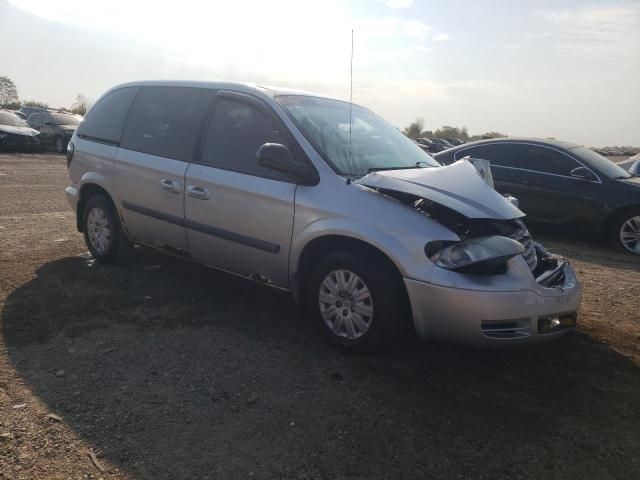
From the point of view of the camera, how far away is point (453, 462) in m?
2.60

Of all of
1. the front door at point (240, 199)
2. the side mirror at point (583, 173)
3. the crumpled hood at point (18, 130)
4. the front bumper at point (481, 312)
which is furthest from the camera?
the crumpled hood at point (18, 130)

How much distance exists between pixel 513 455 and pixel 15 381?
9.07ft

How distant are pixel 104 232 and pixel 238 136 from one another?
6.59 ft

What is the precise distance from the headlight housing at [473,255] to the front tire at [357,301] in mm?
311

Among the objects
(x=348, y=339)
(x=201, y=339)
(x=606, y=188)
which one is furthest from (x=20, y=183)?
(x=606, y=188)

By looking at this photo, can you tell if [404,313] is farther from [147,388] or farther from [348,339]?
[147,388]

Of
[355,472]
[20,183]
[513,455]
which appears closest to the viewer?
[355,472]

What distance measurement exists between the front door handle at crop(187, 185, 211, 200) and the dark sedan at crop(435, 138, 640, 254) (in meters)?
5.43

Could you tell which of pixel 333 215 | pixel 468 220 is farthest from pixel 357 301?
pixel 468 220

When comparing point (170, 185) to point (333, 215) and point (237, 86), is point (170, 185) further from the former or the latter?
point (333, 215)

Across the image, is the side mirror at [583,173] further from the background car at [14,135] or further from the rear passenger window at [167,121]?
the background car at [14,135]

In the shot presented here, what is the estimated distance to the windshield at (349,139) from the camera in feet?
12.9

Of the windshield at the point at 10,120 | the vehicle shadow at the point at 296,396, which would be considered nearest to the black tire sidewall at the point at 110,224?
the vehicle shadow at the point at 296,396

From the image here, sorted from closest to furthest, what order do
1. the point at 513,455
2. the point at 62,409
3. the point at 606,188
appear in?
the point at 513,455 < the point at 62,409 < the point at 606,188
